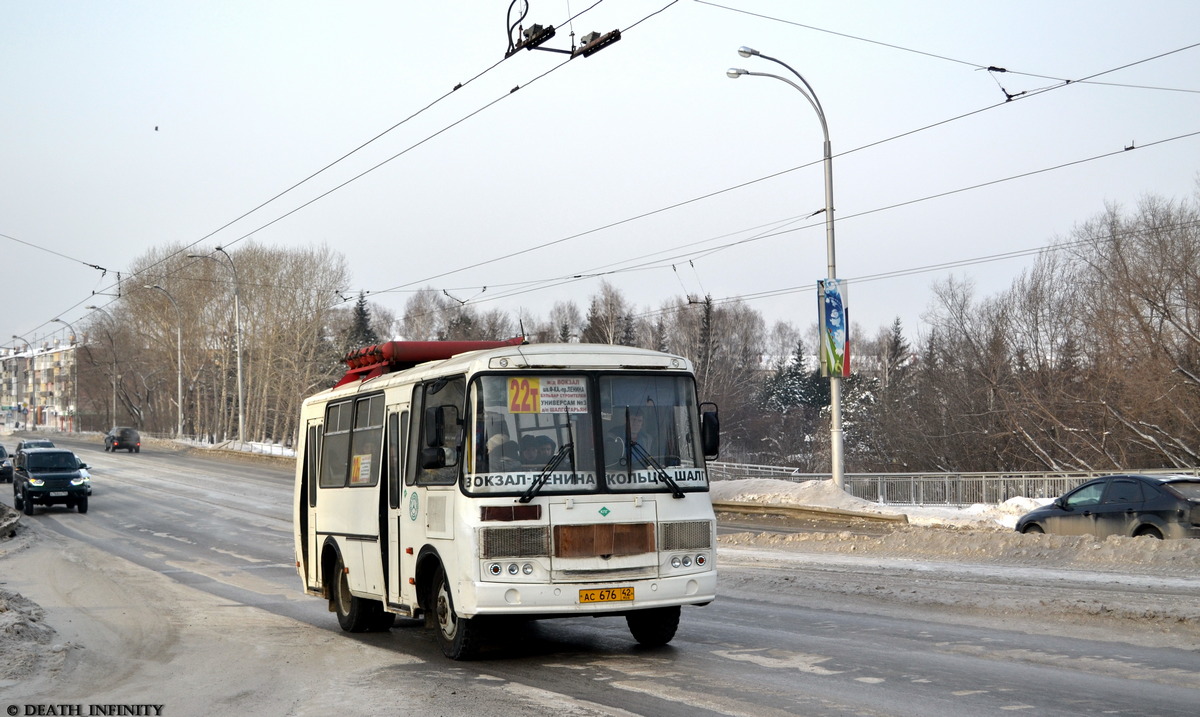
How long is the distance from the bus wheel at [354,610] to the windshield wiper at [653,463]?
3825 mm

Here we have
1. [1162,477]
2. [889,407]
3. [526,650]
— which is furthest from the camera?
[889,407]

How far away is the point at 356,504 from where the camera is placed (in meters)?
12.5

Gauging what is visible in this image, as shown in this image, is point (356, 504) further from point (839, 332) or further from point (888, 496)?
point (888, 496)

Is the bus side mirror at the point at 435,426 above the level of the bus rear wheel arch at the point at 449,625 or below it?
above

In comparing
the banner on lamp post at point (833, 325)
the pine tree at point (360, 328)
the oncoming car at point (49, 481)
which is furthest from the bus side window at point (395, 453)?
the pine tree at point (360, 328)

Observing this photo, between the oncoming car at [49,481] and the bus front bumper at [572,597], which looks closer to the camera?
the bus front bumper at [572,597]

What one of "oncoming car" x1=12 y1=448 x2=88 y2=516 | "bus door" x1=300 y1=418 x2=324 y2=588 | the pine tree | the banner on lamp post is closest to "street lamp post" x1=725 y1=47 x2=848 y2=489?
the banner on lamp post

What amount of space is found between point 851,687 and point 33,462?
33.9m

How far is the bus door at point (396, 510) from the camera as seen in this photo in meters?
11.0

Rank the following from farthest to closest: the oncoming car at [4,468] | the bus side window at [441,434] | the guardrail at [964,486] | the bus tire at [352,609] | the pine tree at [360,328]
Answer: the pine tree at [360,328] < the oncoming car at [4,468] < the guardrail at [964,486] < the bus tire at [352,609] < the bus side window at [441,434]

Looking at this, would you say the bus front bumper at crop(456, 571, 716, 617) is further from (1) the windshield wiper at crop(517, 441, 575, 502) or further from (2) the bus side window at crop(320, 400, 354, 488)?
(2) the bus side window at crop(320, 400, 354, 488)

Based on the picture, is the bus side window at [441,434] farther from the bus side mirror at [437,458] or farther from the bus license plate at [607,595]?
the bus license plate at [607,595]

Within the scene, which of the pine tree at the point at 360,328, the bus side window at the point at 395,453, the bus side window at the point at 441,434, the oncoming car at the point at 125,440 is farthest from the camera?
the pine tree at the point at 360,328

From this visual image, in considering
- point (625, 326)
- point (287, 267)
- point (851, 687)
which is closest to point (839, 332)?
point (851, 687)
